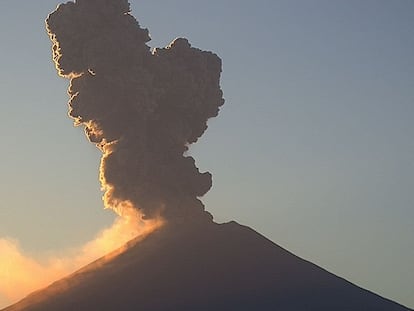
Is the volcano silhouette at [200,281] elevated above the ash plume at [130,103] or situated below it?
below

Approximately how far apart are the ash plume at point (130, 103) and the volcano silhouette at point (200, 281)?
5613mm

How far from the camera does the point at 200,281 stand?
90188 mm

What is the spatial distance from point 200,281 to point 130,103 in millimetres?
20307

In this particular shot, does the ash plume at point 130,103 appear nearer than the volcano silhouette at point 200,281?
Yes

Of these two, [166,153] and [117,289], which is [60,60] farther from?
[117,289]

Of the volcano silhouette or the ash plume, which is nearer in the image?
the ash plume

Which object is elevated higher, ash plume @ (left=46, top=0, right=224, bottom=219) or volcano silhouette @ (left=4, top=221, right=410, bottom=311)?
ash plume @ (left=46, top=0, right=224, bottom=219)

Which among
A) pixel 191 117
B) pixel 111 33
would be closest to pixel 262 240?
pixel 191 117

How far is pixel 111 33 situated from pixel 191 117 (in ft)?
38.5

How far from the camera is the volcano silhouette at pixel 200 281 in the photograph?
8475 centimetres

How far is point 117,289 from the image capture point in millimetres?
87438

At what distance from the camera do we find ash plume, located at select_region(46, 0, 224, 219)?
83312 mm

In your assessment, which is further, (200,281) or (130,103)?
(200,281)

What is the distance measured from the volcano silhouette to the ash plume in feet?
18.4
